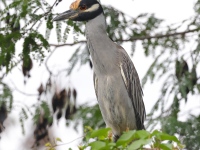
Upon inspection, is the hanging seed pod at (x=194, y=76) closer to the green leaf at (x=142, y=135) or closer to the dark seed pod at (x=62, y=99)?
the dark seed pod at (x=62, y=99)

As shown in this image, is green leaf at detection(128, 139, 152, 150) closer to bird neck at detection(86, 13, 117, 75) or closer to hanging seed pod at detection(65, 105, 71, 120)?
bird neck at detection(86, 13, 117, 75)

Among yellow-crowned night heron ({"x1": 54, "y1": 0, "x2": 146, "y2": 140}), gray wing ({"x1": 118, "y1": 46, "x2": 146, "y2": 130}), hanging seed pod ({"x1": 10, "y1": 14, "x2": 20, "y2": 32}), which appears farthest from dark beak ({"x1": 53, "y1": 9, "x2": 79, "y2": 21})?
hanging seed pod ({"x1": 10, "y1": 14, "x2": 20, "y2": 32})

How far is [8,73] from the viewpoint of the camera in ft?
22.6

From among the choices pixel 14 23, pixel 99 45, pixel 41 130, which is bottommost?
pixel 41 130

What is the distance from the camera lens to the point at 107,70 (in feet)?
20.6

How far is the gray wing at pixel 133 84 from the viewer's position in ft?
20.9

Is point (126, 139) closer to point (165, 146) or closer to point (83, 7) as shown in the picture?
point (165, 146)

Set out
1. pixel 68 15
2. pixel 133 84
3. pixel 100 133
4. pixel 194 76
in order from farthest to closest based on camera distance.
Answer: pixel 194 76 < pixel 133 84 < pixel 68 15 < pixel 100 133

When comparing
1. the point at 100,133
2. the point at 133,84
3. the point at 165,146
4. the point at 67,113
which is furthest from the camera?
the point at 67,113

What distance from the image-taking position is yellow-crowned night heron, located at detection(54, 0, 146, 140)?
6.17 meters

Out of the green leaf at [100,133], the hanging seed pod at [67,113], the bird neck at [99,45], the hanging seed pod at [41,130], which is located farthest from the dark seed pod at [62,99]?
the green leaf at [100,133]

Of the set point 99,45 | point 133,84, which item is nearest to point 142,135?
point 99,45

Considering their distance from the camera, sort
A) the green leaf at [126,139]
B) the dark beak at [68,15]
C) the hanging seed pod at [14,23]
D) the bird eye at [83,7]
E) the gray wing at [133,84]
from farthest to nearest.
→ the hanging seed pod at [14,23] < the gray wing at [133,84] < the bird eye at [83,7] < the dark beak at [68,15] < the green leaf at [126,139]

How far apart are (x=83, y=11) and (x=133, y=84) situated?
83 centimetres
